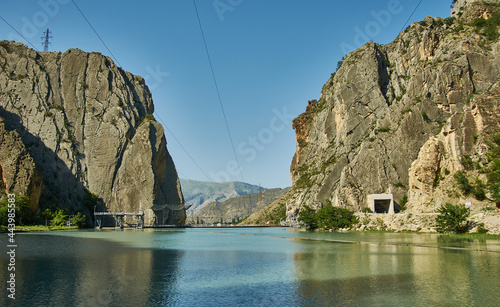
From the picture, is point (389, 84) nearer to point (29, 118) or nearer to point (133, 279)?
point (133, 279)

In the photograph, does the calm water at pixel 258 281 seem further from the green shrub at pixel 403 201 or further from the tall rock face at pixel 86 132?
the tall rock face at pixel 86 132

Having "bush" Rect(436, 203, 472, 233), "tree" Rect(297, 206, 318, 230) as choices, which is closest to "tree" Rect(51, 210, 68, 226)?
"tree" Rect(297, 206, 318, 230)

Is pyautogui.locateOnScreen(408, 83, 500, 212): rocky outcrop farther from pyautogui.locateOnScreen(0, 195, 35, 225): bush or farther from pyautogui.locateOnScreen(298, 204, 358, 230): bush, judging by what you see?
pyautogui.locateOnScreen(0, 195, 35, 225): bush

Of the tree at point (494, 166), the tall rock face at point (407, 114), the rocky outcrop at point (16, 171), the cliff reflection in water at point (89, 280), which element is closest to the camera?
the cliff reflection in water at point (89, 280)

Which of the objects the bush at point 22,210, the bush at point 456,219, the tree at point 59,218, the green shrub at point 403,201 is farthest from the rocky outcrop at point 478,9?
the tree at point 59,218

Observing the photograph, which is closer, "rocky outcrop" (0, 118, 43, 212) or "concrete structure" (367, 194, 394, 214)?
"concrete structure" (367, 194, 394, 214)

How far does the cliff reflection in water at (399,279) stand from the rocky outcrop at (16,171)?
9575cm

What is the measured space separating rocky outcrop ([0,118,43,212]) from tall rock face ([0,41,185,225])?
21.2 meters

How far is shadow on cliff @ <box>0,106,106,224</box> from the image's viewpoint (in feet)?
417

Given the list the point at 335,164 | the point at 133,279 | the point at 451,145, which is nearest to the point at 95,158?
the point at 335,164

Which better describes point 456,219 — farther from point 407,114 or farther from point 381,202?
point 407,114

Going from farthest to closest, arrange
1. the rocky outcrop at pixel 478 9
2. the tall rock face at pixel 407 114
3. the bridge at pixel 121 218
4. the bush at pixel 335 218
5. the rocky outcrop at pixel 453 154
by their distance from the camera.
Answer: the bridge at pixel 121 218, the rocky outcrop at pixel 478 9, the bush at pixel 335 218, the tall rock face at pixel 407 114, the rocky outcrop at pixel 453 154

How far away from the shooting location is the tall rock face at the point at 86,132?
5266 inches

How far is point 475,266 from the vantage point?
23.2 meters
